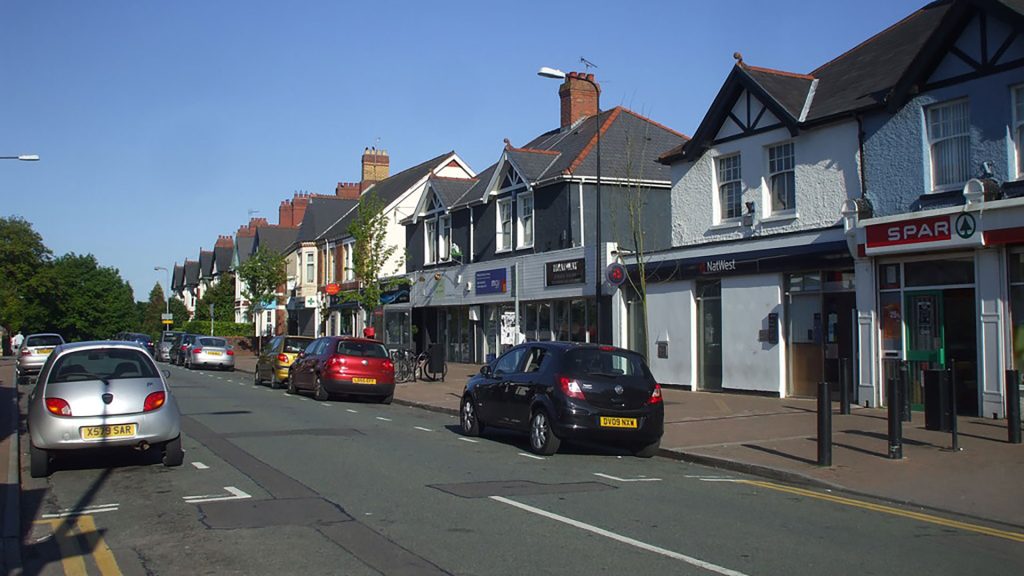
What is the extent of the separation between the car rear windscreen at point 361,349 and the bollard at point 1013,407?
46.0 feet

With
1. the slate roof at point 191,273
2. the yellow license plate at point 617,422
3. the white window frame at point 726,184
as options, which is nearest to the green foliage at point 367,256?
the white window frame at point 726,184

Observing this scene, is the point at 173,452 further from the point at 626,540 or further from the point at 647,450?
the point at 647,450

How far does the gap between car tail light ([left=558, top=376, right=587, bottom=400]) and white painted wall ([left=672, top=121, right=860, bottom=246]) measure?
865cm

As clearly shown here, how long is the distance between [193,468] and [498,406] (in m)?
4.72

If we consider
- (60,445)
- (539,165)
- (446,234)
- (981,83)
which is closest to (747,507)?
(60,445)

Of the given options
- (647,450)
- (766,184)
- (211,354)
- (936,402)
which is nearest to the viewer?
(647,450)

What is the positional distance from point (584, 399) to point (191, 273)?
315 ft

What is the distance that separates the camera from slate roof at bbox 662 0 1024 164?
1622 centimetres

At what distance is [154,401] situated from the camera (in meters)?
10.8

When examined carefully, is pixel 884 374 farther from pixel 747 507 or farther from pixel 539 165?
pixel 539 165

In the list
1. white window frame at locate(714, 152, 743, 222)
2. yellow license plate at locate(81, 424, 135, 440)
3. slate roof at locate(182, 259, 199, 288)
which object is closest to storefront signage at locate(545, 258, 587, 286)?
white window frame at locate(714, 152, 743, 222)

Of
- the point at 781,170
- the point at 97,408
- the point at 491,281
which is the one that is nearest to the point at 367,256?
the point at 491,281

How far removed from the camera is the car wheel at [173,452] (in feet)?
35.9

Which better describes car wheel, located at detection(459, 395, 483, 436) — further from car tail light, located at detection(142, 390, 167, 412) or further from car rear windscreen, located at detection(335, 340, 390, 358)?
car rear windscreen, located at detection(335, 340, 390, 358)
